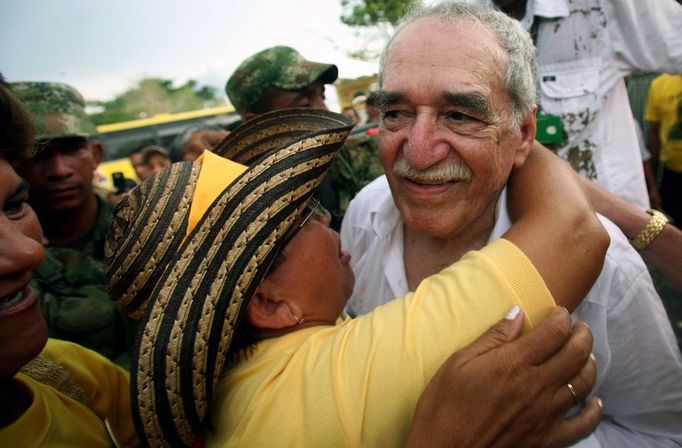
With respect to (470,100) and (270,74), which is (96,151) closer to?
(270,74)

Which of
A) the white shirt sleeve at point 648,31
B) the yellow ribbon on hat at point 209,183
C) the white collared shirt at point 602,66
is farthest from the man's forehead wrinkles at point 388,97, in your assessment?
the white shirt sleeve at point 648,31

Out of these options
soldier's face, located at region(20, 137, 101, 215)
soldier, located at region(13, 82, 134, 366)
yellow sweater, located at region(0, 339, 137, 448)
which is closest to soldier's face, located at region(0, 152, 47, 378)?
yellow sweater, located at region(0, 339, 137, 448)

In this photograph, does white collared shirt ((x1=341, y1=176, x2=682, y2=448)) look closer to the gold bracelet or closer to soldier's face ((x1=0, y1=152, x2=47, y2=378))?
the gold bracelet

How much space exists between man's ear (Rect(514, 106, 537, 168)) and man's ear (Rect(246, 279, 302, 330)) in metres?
0.99

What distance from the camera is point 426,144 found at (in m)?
1.65

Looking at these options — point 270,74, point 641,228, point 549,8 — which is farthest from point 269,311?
point 270,74

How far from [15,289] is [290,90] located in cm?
301

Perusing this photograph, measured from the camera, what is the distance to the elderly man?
160cm

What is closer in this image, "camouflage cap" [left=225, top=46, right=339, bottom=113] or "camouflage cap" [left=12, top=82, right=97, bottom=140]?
"camouflage cap" [left=12, top=82, right=97, bottom=140]

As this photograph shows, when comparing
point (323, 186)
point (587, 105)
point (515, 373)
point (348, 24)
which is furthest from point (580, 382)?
point (348, 24)

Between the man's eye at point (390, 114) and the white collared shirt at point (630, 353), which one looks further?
the man's eye at point (390, 114)

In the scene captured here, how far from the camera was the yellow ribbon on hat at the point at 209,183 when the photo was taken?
1230 mm

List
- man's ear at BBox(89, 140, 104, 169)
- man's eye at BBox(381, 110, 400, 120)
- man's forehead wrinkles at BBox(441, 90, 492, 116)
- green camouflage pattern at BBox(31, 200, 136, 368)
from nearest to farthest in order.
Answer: man's forehead wrinkles at BBox(441, 90, 492, 116)
man's eye at BBox(381, 110, 400, 120)
green camouflage pattern at BBox(31, 200, 136, 368)
man's ear at BBox(89, 140, 104, 169)

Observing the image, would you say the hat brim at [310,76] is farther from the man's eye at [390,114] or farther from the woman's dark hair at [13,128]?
the woman's dark hair at [13,128]
